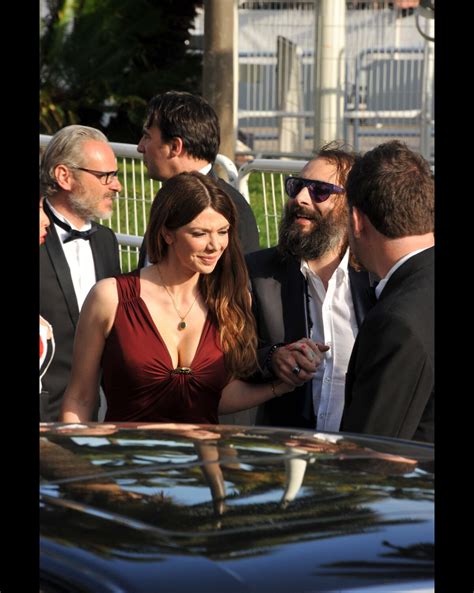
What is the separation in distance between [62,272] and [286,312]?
105 centimetres

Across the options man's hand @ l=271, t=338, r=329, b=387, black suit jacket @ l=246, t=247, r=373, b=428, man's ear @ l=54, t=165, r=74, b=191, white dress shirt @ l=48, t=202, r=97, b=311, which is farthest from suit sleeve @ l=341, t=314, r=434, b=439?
man's ear @ l=54, t=165, r=74, b=191

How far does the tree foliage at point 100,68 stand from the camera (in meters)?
19.4

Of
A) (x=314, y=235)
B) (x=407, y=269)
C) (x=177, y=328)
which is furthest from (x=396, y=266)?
(x=314, y=235)

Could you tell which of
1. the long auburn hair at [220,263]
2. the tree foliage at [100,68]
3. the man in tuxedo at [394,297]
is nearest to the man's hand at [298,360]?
the long auburn hair at [220,263]

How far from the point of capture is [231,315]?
4375mm

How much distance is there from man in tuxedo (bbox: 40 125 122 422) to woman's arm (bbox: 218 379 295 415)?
105 centimetres

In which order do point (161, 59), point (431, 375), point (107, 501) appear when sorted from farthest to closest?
point (161, 59) → point (431, 375) → point (107, 501)

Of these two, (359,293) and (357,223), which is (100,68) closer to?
(359,293)

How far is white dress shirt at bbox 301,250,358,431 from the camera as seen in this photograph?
14.3ft

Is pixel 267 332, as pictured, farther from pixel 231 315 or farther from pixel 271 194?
pixel 271 194

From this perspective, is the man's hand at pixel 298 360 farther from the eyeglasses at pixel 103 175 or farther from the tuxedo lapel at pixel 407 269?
the eyeglasses at pixel 103 175

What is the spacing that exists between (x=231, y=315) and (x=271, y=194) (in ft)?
9.59

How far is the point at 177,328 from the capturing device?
4.32 m
